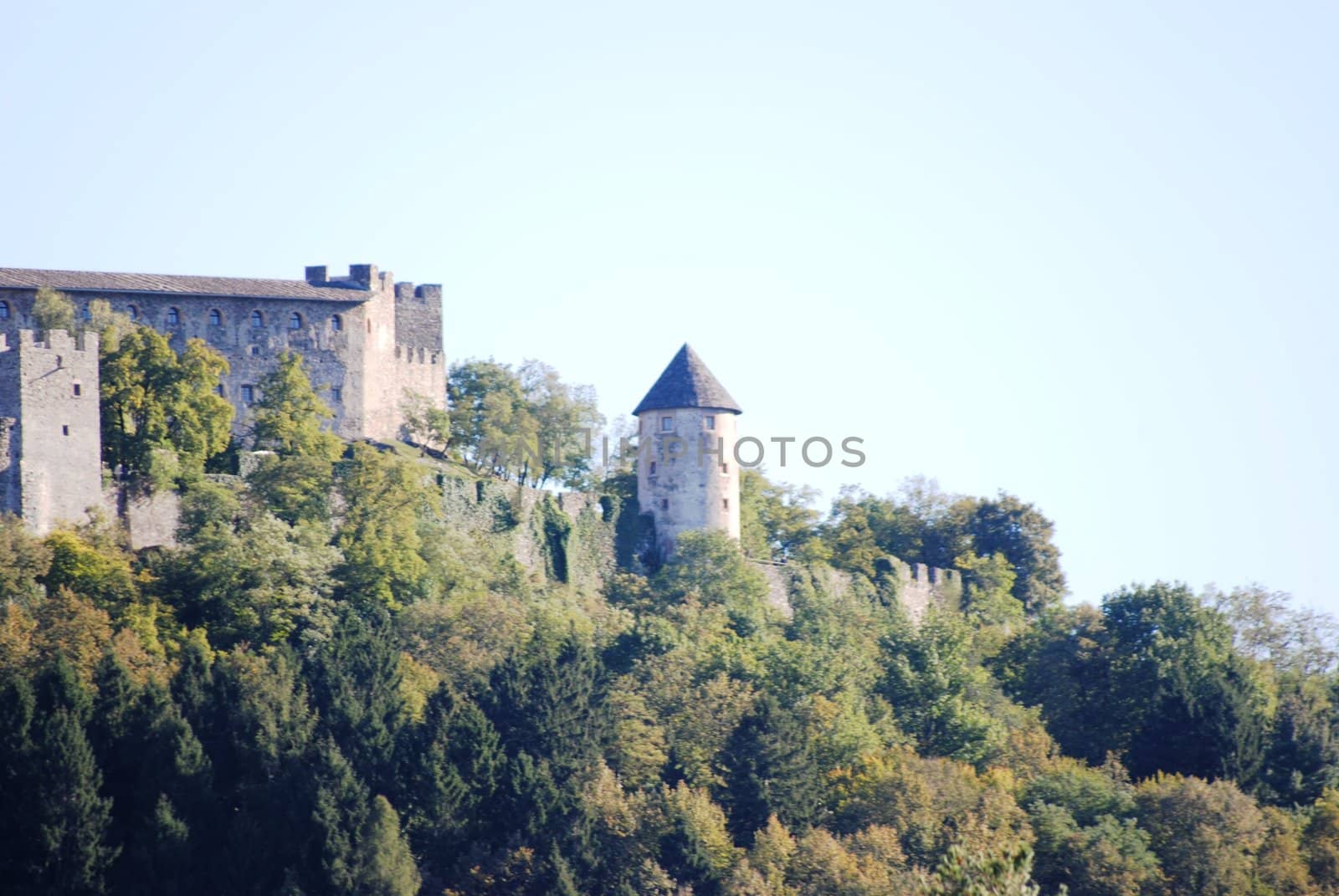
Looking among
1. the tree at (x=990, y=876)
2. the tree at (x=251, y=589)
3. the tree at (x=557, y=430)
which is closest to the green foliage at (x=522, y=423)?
the tree at (x=557, y=430)

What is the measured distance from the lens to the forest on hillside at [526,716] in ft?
175

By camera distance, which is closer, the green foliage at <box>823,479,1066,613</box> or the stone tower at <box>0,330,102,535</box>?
the stone tower at <box>0,330,102,535</box>

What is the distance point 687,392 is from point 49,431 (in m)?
18.6

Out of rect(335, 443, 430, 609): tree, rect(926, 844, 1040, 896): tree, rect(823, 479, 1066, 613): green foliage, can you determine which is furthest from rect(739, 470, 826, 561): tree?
rect(926, 844, 1040, 896): tree

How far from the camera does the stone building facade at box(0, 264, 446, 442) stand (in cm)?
6975

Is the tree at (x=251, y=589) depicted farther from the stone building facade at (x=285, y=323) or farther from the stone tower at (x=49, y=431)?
the stone building facade at (x=285, y=323)

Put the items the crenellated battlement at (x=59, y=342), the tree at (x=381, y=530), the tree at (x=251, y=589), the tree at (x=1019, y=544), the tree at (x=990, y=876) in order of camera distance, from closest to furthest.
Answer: the tree at (x=990, y=876), the tree at (x=251, y=589), the crenellated battlement at (x=59, y=342), the tree at (x=381, y=530), the tree at (x=1019, y=544)

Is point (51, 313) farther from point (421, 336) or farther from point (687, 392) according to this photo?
point (687, 392)

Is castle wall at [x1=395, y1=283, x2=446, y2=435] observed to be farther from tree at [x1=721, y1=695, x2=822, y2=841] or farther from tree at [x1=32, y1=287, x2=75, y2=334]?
tree at [x1=721, y1=695, x2=822, y2=841]

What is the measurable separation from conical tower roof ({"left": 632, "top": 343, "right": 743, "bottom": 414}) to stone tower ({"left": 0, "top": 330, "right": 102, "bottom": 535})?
1650cm

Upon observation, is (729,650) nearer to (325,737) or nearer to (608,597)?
(608,597)

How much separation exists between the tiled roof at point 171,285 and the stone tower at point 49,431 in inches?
332

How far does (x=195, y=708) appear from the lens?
54.6m

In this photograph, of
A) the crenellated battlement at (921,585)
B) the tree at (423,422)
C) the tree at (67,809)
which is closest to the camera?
the tree at (67,809)
